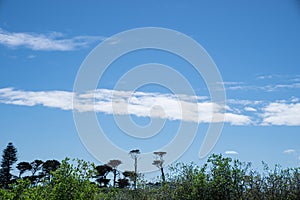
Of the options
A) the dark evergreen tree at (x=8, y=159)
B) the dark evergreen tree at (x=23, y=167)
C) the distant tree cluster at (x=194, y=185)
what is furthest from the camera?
the dark evergreen tree at (x=8, y=159)

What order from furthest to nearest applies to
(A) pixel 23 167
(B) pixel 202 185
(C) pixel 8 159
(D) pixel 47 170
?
(C) pixel 8 159 → (A) pixel 23 167 → (D) pixel 47 170 → (B) pixel 202 185

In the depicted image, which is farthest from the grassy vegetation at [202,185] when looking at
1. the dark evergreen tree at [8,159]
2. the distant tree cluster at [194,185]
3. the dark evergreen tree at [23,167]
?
the dark evergreen tree at [8,159]

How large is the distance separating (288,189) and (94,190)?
156 inches

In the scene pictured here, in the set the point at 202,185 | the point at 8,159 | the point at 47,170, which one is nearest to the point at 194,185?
the point at 202,185

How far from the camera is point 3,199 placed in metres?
7.61

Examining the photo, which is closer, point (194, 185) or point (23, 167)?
point (194, 185)

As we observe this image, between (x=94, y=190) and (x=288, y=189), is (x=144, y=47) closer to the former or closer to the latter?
(x=94, y=190)

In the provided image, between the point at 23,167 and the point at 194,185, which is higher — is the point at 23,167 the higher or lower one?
the higher one

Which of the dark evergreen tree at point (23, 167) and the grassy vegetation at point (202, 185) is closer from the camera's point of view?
the grassy vegetation at point (202, 185)

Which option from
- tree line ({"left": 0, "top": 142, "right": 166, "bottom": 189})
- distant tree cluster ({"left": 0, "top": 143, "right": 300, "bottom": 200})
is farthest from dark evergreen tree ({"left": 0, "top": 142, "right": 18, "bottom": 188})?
distant tree cluster ({"left": 0, "top": 143, "right": 300, "bottom": 200})

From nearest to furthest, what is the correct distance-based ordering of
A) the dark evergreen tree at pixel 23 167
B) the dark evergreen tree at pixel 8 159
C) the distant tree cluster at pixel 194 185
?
the distant tree cluster at pixel 194 185
the dark evergreen tree at pixel 23 167
the dark evergreen tree at pixel 8 159

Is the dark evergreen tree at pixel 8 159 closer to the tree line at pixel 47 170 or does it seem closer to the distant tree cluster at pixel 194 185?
the tree line at pixel 47 170

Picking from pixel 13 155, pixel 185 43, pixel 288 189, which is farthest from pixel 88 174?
pixel 13 155

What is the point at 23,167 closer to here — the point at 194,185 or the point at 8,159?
the point at 8,159
